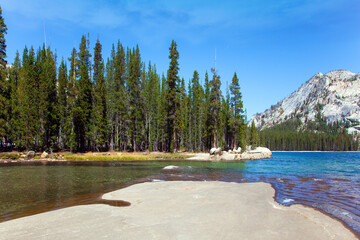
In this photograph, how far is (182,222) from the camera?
22.9 feet

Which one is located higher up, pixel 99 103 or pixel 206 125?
pixel 99 103

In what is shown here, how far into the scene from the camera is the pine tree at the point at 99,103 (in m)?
48.1

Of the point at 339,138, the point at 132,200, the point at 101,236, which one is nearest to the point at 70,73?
the point at 132,200

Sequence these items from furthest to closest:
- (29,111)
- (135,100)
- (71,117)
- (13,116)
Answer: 1. (135,100)
2. (71,117)
3. (13,116)
4. (29,111)

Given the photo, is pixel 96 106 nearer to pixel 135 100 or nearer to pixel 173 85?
pixel 135 100

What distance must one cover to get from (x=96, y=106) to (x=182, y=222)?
46.2m

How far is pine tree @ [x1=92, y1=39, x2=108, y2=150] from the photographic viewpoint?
4812cm

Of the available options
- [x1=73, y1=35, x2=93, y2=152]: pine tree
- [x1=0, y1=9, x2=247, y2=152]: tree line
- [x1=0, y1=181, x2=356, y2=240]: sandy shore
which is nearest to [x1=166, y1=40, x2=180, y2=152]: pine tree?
[x1=0, y1=9, x2=247, y2=152]: tree line

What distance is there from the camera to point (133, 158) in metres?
40.9

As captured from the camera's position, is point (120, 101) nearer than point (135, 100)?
Yes

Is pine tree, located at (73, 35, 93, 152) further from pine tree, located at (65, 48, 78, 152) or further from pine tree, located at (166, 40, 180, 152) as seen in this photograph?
pine tree, located at (166, 40, 180, 152)

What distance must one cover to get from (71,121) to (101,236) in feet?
151

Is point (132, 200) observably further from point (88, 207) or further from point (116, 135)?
point (116, 135)

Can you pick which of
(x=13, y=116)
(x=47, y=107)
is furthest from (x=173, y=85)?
(x=13, y=116)
